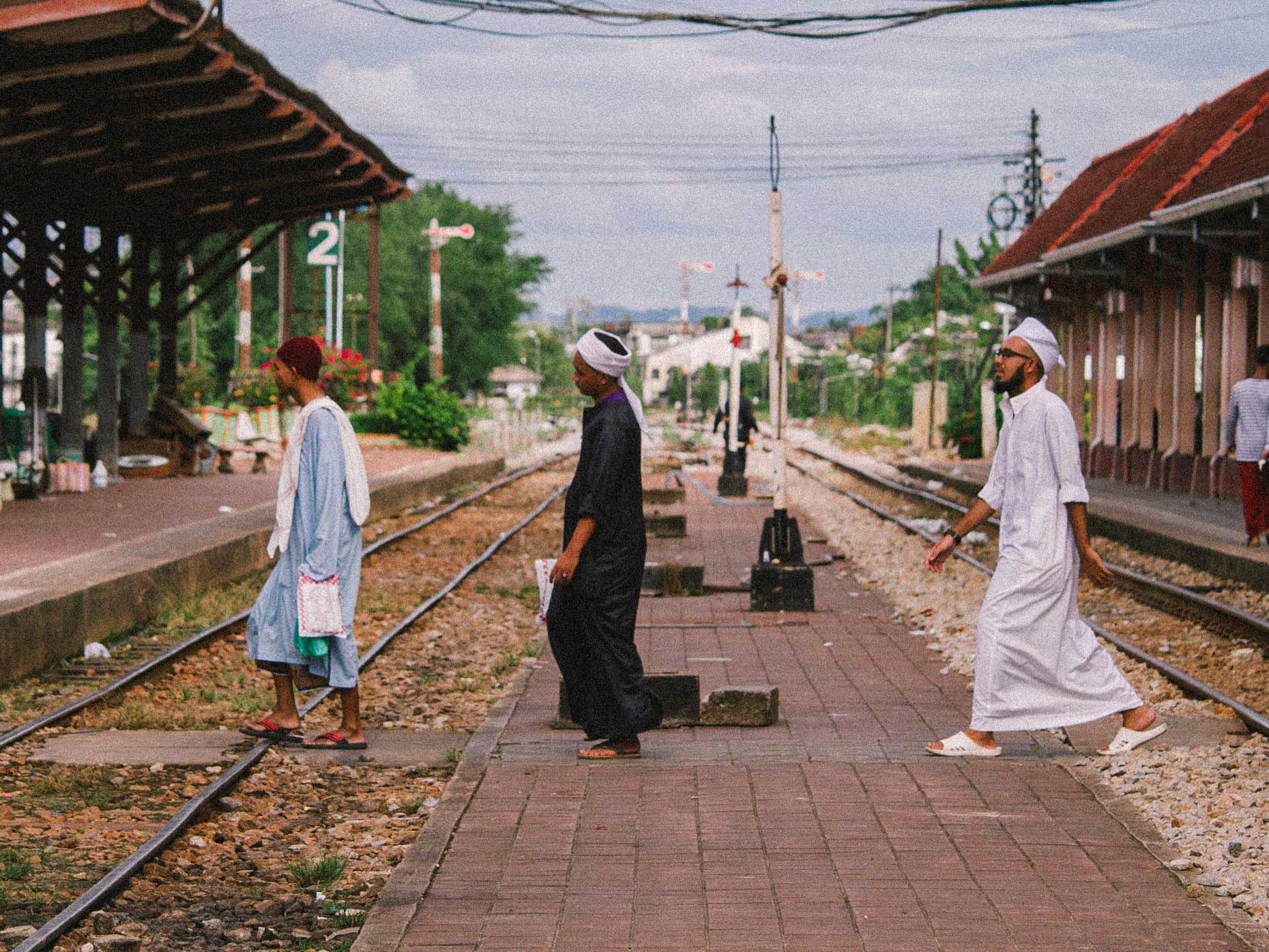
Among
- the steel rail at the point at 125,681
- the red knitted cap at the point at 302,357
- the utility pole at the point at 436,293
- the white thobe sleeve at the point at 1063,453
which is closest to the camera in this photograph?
the white thobe sleeve at the point at 1063,453

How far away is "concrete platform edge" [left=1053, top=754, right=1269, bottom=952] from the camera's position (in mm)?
5008

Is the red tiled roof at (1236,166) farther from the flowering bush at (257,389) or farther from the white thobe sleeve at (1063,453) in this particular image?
the flowering bush at (257,389)

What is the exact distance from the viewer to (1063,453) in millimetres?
7266

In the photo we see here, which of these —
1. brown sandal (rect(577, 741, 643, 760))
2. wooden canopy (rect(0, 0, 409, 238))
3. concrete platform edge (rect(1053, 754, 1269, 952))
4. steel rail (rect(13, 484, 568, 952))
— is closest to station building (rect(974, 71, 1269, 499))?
wooden canopy (rect(0, 0, 409, 238))

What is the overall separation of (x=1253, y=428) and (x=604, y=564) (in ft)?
32.5

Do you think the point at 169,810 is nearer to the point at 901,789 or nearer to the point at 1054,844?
the point at 901,789

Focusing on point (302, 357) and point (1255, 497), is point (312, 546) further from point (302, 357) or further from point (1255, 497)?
point (1255, 497)

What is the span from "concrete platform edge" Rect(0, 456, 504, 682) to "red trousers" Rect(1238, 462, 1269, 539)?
29.2 feet

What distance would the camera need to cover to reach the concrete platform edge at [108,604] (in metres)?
10.1

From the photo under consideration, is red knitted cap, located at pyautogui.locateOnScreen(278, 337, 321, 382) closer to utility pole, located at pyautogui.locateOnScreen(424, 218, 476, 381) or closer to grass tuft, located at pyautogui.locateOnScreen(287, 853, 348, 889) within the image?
grass tuft, located at pyautogui.locateOnScreen(287, 853, 348, 889)

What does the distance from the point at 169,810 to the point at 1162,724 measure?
411 cm

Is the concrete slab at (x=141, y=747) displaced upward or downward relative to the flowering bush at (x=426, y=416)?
downward

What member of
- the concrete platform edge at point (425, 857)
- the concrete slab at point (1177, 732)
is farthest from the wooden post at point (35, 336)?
the concrete slab at point (1177, 732)

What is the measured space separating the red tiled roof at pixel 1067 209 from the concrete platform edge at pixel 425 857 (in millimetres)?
27902
